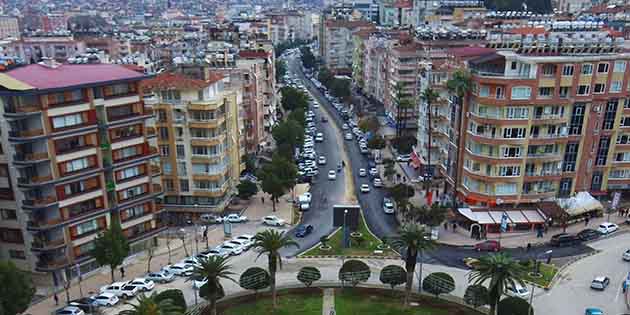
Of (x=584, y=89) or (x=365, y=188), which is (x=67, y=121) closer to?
(x=365, y=188)

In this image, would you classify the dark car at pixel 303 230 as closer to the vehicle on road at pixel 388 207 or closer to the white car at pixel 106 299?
the vehicle on road at pixel 388 207

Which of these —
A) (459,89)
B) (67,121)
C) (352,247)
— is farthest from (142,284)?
(459,89)

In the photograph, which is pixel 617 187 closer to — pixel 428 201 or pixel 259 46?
pixel 428 201

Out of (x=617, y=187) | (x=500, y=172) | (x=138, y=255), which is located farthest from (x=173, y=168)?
(x=617, y=187)

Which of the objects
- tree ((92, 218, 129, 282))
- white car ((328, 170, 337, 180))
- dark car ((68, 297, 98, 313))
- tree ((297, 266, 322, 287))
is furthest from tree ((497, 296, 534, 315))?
white car ((328, 170, 337, 180))

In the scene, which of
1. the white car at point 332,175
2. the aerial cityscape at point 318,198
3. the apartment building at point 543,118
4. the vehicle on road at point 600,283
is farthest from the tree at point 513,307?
the white car at point 332,175
